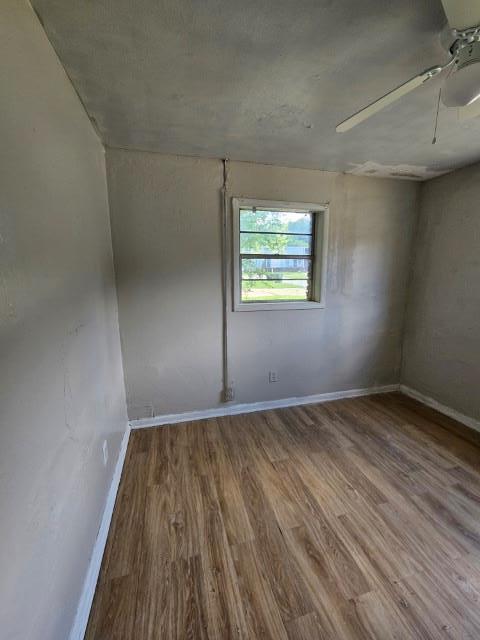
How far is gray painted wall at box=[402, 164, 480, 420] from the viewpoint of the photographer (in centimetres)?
246

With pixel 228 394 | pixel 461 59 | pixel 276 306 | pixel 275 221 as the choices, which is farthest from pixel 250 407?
pixel 461 59

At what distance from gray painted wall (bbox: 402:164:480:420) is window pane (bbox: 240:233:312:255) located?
1.29m

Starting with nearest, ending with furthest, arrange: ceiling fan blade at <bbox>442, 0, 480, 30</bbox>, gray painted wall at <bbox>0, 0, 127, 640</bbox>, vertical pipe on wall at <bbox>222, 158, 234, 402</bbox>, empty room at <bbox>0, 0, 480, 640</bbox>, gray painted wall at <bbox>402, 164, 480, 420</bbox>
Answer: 1. gray painted wall at <bbox>0, 0, 127, 640</bbox>
2. ceiling fan blade at <bbox>442, 0, 480, 30</bbox>
3. empty room at <bbox>0, 0, 480, 640</bbox>
4. vertical pipe on wall at <bbox>222, 158, 234, 402</bbox>
5. gray painted wall at <bbox>402, 164, 480, 420</bbox>

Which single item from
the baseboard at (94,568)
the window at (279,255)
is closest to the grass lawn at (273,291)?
the window at (279,255)

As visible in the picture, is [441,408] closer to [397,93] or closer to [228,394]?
[228,394]

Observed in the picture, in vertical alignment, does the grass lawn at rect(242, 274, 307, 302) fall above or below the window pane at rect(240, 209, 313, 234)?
below

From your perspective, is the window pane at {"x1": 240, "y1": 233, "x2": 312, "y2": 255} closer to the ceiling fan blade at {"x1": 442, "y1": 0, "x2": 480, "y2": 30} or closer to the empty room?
the empty room

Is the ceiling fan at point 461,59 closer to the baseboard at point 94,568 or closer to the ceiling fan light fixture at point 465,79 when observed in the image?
the ceiling fan light fixture at point 465,79

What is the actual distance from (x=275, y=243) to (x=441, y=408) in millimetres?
2401

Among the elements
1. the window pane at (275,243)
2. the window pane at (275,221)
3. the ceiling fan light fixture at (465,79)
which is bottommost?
the window pane at (275,243)

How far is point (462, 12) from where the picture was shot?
859mm

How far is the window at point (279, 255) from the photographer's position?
2561mm

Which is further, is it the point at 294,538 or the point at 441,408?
the point at 441,408

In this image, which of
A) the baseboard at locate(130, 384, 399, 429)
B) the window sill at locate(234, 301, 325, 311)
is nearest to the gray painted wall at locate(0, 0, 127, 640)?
the baseboard at locate(130, 384, 399, 429)
